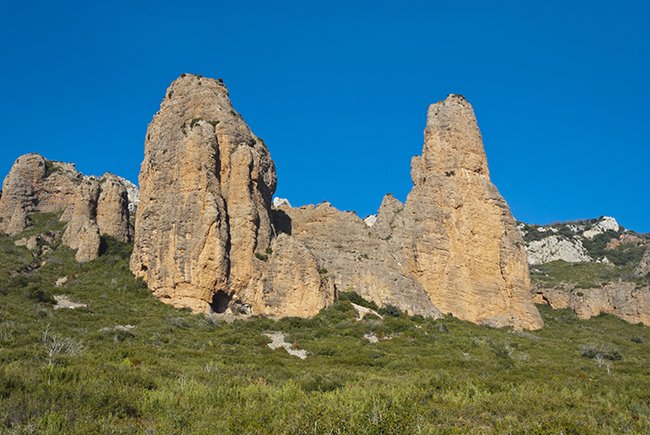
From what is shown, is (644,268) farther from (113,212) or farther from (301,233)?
(113,212)

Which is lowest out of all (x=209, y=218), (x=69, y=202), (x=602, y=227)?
(x=209, y=218)

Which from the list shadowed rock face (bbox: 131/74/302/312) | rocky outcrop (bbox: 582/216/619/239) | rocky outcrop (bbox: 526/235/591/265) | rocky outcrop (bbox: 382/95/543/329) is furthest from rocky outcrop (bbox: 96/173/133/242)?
rocky outcrop (bbox: 582/216/619/239)

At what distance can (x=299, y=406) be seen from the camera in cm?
1298

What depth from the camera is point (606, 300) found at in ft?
176

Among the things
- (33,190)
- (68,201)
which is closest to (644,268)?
(68,201)

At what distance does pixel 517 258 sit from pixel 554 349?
13.3 m

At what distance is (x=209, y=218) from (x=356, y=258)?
51.1ft

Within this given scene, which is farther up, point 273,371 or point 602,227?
point 602,227

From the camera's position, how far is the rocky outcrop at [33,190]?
5234cm

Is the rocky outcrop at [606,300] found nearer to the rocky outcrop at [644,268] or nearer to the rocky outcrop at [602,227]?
the rocky outcrop at [644,268]

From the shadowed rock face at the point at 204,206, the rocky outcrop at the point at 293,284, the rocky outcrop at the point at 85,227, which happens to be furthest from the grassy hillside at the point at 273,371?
the shadowed rock face at the point at 204,206

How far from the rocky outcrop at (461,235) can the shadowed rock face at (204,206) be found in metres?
15.1

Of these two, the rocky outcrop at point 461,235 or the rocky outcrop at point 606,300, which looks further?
the rocky outcrop at point 606,300

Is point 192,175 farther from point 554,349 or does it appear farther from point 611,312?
point 611,312
